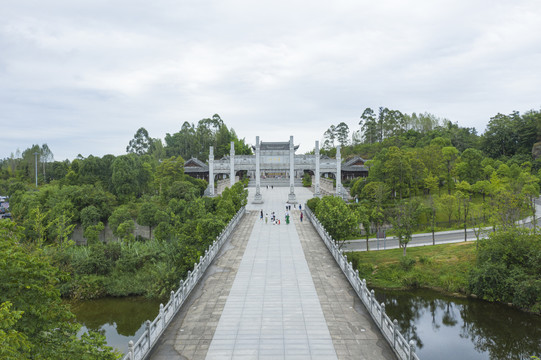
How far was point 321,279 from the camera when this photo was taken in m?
15.9

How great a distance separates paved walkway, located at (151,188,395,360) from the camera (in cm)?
1001

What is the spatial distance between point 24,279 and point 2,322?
2.44 meters

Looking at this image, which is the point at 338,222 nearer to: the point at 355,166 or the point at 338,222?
the point at 338,222

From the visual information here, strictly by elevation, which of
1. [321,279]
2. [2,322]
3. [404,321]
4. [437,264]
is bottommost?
[404,321]

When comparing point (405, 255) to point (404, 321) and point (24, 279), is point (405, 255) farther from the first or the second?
point (24, 279)

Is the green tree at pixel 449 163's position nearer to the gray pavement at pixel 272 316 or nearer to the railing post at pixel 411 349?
the gray pavement at pixel 272 316

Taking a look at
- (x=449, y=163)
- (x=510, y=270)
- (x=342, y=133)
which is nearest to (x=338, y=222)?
(x=510, y=270)

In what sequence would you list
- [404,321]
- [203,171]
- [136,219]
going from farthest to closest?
[203,171] < [136,219] < [404,321]

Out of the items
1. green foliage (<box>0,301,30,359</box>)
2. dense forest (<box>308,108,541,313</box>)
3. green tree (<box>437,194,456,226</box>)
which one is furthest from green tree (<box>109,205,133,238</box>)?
green foliage (<box>0,301,30,359</box>)

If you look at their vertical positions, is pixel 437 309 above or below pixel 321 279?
below

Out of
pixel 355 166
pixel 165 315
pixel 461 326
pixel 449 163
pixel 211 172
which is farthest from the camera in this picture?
pixel 355 166

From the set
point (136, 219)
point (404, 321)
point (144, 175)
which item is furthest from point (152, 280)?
point (144, 175)

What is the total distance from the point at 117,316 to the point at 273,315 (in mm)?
14492

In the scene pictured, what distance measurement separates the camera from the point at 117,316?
890 inches
